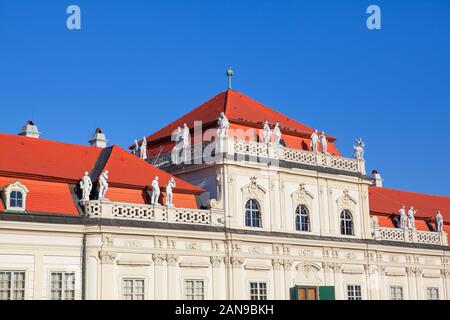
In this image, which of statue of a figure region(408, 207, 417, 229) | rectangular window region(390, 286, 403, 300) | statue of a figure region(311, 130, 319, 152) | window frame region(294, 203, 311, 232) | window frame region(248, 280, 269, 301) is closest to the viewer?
window frame region(248, 280, 269, 301)

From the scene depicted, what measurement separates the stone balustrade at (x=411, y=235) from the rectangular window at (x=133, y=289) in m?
14.7

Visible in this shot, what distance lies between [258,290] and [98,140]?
10530 millimetres

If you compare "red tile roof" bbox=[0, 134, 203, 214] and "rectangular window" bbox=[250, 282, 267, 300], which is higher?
"red tile roof" bbox=[0, 134, 203, 214]

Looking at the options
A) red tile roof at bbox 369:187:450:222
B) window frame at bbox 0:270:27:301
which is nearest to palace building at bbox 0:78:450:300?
window frame at bbox 0:270:27:301

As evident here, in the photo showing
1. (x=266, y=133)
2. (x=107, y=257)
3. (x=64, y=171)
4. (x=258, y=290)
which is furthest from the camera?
(x=266, y=133)

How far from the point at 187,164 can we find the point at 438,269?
17.2m

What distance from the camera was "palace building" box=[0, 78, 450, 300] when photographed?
29.5 metres

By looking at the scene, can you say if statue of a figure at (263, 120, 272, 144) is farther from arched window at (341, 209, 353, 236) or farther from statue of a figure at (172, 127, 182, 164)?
arched window at (341, 209, 353, 236)

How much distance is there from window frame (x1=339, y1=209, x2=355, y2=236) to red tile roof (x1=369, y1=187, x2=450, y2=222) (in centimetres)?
323

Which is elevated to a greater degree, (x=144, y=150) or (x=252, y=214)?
(x=144, y=150)

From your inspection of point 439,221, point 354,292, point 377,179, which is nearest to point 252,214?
point 354,292

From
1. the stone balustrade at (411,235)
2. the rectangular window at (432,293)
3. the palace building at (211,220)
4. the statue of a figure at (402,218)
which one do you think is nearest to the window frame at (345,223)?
the palace building at (211,220)

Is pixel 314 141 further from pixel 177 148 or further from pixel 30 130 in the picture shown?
pixel 30 130

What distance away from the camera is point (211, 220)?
1328 inches
